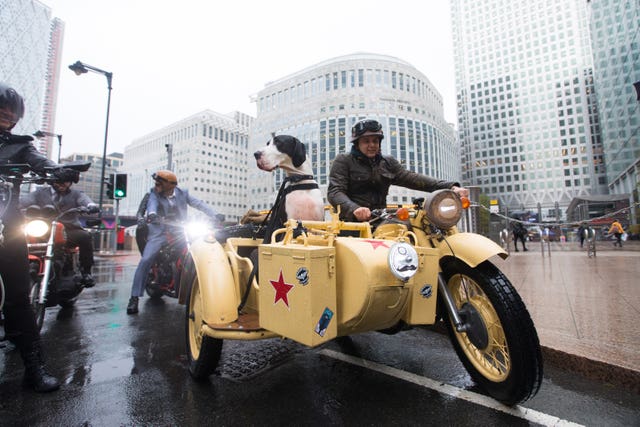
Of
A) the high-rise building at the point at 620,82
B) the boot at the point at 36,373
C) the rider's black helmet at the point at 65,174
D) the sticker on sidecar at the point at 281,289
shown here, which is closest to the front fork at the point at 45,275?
the boot at the point at 36,373

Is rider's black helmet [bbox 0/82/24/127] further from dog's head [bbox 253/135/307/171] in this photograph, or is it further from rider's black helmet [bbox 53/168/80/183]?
dog's head [bbox 253/135/307/171]

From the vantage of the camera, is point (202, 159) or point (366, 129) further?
point (202, 159)

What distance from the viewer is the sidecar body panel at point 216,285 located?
2.12m

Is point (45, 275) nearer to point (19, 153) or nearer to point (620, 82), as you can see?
point (19, 153)

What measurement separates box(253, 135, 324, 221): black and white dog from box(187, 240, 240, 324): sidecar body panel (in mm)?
660

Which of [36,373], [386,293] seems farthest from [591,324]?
[36,373]

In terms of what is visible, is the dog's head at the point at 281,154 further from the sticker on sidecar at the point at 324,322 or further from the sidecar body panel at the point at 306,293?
the sticker on sidecar at the point at 324,322

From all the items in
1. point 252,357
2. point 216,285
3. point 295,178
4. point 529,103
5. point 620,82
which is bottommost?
point 252,357

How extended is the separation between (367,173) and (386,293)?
1.66 meters

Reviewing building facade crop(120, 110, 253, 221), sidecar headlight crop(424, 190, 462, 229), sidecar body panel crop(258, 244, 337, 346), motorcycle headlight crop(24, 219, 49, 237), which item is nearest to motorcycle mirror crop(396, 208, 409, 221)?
sidecar headlight crop(424, 190, 462, 229)

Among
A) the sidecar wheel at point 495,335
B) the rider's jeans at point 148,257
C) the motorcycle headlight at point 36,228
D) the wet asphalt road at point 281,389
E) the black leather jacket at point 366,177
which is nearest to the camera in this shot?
the sidecar wheel at point 495,335

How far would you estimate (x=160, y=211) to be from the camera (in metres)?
5.06

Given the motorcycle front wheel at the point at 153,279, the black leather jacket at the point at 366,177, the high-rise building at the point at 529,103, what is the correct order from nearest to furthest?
1. the black leather jacket at the point at 366,177
2. the motorcycle front wheel at the point at 153,279
3. the high-rise building at the point at 529,103

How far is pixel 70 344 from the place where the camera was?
315cm
